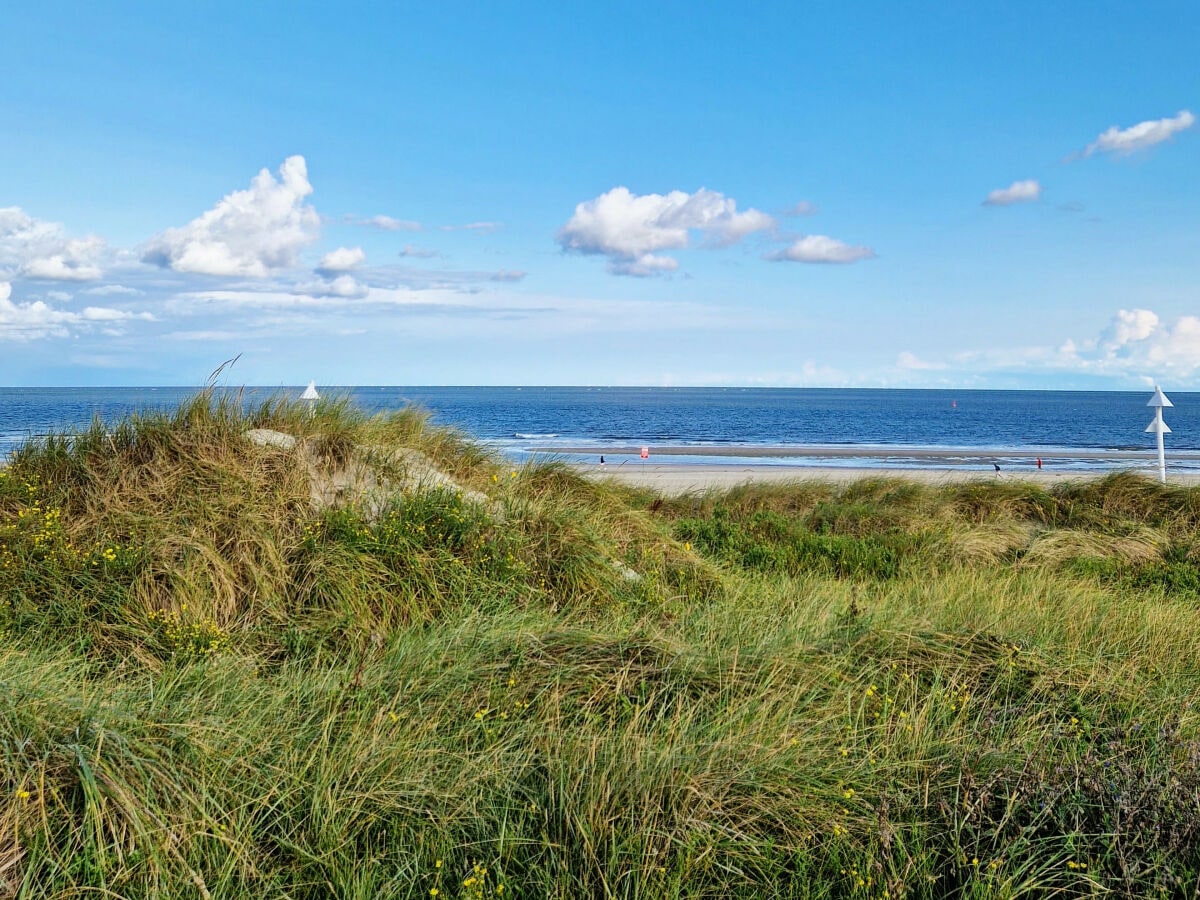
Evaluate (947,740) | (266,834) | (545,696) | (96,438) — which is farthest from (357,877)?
(96,438)

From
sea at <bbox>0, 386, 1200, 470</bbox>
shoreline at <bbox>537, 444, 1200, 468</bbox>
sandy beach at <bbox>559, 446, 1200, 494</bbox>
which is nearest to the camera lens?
sea at <bbox>0, 386, 1200, 470</bbox>

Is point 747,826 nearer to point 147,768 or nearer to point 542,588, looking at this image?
point 147,768

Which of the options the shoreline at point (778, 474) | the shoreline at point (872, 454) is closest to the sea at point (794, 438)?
the shoreline at point (872, 454)

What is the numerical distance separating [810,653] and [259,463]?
4.49 meters

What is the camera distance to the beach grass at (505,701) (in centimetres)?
311

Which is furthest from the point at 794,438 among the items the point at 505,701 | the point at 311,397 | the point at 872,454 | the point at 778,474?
the point at 505,701

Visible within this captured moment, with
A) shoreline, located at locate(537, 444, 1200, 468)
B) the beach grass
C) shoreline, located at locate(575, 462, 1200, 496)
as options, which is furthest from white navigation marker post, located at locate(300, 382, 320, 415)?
shoreline, located at locate(537, 444, 1200, 468)

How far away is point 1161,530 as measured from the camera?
34.4 ft

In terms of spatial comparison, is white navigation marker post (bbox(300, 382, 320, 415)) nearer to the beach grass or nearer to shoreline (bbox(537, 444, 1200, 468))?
the beach grass

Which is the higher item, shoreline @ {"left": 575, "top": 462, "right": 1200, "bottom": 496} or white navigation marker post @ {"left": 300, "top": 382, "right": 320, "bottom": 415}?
white navigation marker post @ {"left": 300, "top": 382, "right": 320, "bottom": 415}

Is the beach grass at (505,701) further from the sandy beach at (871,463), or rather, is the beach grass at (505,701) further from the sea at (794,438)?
the sandy beach at (871,463)

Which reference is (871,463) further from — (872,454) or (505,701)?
(505,701)

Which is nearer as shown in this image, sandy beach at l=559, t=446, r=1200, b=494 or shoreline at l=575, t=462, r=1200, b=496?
shoreline at l=575, t=462, r=1200, b=496

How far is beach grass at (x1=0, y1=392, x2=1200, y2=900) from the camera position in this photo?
3.11 m
